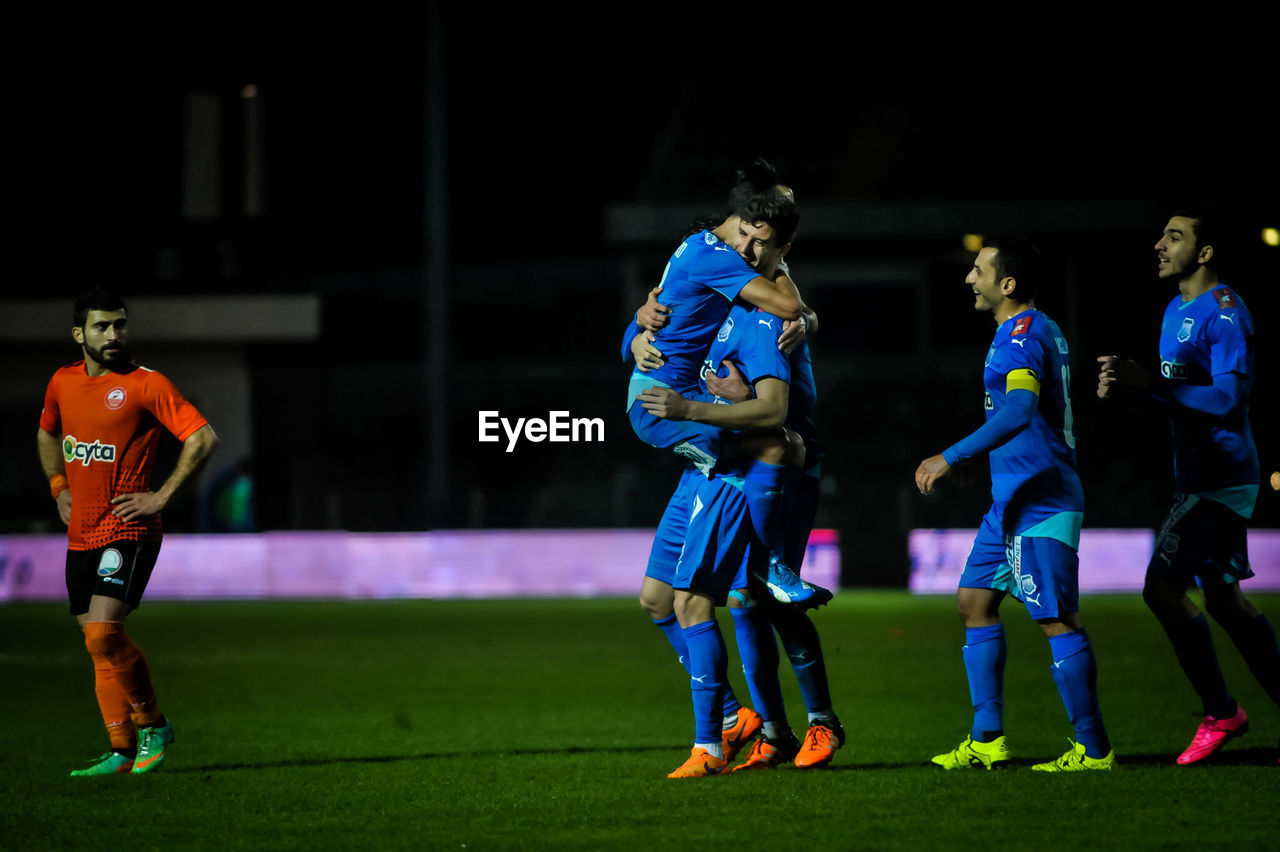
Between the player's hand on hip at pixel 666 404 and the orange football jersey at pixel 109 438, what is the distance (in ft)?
6.77

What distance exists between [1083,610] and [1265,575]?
11.2ft

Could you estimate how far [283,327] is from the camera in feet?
93.5

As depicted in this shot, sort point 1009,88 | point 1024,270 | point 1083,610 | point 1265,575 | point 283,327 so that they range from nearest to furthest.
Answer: point 1024,270 → point 1083,610 → point 1265,575 → point 283,327 → point 1009,88

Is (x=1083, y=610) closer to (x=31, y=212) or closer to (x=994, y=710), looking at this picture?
(x=994, y=710)

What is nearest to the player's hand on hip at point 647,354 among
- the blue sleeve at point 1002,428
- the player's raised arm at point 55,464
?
the blue sleeve at point 1002,428

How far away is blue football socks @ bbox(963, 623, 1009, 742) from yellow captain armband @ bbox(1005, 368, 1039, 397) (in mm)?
974

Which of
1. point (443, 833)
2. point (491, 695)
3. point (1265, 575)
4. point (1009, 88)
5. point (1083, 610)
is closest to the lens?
point (443, 833)

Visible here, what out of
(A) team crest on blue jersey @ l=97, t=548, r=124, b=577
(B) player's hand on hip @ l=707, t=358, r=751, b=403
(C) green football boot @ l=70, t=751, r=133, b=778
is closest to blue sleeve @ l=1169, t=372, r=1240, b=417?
(B) player's hand on hip @ l=707, t=358, r=751, b=403

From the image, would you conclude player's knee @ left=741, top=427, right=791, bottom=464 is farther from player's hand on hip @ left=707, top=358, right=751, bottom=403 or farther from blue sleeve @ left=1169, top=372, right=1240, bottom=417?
blue sleeve @ left=1169, top=372, right=1240, bottom=417

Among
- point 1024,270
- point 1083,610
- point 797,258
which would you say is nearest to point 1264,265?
point 797,258

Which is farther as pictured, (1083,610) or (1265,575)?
(1265,575)

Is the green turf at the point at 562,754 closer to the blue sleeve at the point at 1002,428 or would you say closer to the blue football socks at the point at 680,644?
the blue football socks at the point at 680,644

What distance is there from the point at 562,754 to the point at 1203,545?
3.03m

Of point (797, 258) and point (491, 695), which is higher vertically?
point (797, 258)
